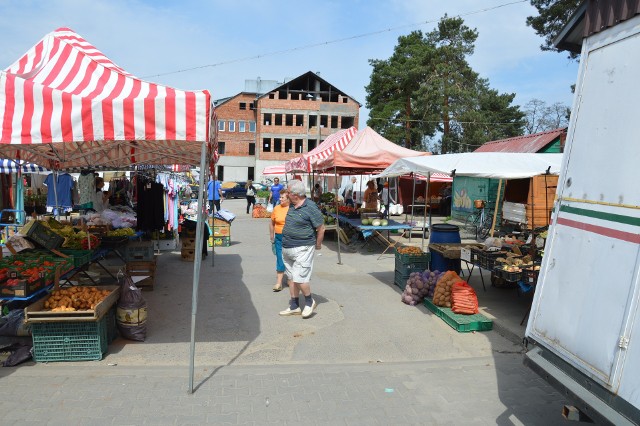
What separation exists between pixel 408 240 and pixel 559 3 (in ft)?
40.2

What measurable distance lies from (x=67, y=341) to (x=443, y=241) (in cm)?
634

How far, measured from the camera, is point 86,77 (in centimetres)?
509

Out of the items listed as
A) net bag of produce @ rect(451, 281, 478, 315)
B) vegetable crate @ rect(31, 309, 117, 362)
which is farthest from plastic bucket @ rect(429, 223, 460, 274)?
vegetable crate @ rect(31, 309, 117, 362)

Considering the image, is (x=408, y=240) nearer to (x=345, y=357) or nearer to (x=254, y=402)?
(x=345, y=357)

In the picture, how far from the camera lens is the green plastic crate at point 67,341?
490 cm

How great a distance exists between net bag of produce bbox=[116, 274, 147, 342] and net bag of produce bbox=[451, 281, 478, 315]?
4.15m

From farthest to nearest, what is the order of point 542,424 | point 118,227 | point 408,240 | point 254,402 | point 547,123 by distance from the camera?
point 547,123
point 408,240
point 118,227
point 254,402
point 542,424

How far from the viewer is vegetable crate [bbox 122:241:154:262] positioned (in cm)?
895

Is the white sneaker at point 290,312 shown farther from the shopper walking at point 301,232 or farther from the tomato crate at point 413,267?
the tomato crate at point 413,267

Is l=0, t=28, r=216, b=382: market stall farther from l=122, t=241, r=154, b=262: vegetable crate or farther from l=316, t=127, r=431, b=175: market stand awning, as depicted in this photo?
l=316, t=127, r=431, b=175: market stand awning

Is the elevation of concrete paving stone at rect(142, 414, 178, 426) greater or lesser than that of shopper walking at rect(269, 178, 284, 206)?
lesser

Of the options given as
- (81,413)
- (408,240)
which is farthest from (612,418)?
(408,240)

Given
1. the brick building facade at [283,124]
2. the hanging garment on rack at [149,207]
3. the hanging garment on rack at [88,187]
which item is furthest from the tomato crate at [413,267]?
the brick building facade at [283,124]

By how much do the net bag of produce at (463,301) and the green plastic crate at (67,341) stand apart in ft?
14.9
